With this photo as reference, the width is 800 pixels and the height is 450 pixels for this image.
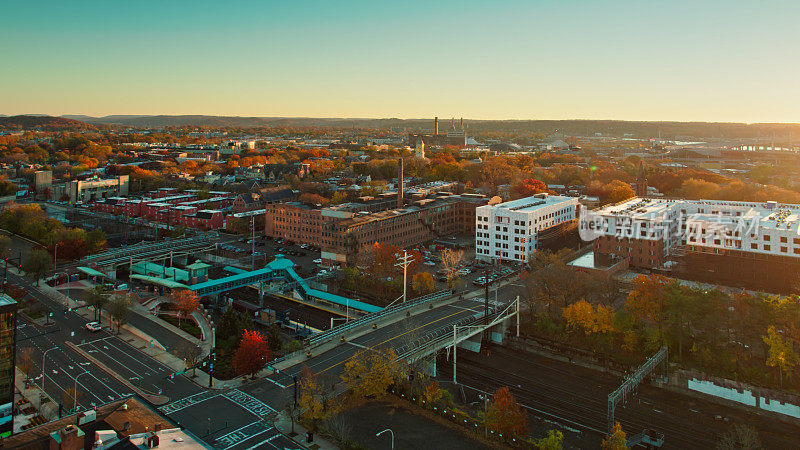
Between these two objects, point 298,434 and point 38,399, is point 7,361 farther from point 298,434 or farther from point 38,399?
point 298,434

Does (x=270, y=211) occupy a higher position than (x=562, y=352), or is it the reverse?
(x=270, y=211)

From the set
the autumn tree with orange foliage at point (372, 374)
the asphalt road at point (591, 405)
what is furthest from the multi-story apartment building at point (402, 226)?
the autumn tree with orange foliage at point (372, 374)

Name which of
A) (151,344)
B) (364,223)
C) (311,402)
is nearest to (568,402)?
(311,402)

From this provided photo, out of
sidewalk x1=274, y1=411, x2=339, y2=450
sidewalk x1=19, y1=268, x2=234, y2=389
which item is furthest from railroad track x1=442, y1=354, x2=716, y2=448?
sidewalk x1=19, y1=268, x2=234, y2=389

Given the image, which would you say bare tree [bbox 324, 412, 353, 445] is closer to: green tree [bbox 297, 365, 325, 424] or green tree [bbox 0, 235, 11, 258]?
green tree [bbox 297, 365, 325, 424]

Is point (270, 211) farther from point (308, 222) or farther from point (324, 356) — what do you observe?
point (324, 356)

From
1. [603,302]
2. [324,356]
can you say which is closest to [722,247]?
[603,302]
